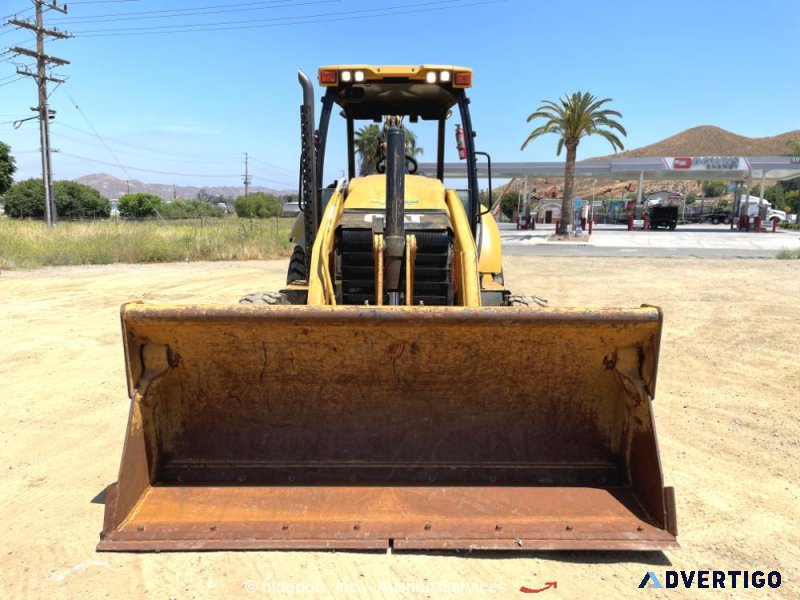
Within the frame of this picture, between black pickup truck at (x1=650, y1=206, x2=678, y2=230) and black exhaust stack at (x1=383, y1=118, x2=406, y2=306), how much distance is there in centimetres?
3970

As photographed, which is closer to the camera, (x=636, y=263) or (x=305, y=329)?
(x=305, y=329)

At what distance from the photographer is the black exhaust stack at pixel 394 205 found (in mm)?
3650

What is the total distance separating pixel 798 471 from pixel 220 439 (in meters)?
3.48

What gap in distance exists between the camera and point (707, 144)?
154 m

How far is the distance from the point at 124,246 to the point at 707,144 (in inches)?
6517

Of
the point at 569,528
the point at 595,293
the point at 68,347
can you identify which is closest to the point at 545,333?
the point at 569,528

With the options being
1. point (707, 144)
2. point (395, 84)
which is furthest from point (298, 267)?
point (707, 144)

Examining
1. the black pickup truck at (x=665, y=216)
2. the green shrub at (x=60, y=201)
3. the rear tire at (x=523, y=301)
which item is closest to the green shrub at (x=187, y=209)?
the green shrub at (x=60, y=201)

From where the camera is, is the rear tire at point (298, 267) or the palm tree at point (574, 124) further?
the palm tree at point (574, 124)

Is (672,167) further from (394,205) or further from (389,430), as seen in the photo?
(389,430)

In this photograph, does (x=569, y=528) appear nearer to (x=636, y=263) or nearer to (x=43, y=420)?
(x=43, y=420)

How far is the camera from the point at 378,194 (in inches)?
177

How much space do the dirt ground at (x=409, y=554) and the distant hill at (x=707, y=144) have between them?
147878mm

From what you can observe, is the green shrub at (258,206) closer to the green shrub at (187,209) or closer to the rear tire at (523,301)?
the green shrub at (187,209)
